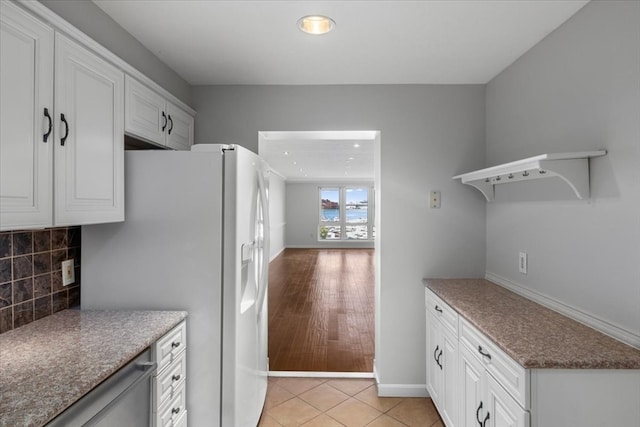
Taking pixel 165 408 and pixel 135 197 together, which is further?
pixel 135 197

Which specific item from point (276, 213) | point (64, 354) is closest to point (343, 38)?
point (64, 354)

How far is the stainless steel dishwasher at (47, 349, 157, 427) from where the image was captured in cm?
104

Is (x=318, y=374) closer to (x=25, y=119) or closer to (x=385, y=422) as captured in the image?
(x=385, y=422)

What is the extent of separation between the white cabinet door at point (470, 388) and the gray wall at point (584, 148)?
585 mm

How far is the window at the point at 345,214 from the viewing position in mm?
12094

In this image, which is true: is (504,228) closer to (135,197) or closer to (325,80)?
(325,80)

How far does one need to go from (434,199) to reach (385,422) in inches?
65.3

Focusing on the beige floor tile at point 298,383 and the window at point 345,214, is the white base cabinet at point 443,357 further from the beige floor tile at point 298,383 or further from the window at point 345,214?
the window at point 345,214

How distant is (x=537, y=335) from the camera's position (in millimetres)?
1456

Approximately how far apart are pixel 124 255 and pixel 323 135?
1.70 metres

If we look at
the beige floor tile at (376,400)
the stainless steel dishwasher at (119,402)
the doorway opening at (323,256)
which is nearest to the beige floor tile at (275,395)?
the doorway opening at (323,256)

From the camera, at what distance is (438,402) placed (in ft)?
7.47

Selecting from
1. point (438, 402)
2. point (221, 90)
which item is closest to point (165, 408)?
point (438, 402)

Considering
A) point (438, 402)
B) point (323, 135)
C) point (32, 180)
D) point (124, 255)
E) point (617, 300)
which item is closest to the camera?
point (32, 180)
